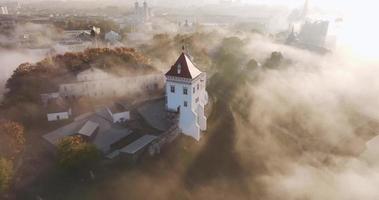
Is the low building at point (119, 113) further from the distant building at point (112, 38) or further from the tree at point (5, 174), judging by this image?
the distant building at point (112, 38)

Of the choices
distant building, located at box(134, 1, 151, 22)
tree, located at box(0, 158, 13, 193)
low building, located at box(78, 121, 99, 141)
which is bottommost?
tree, located at box(0, 158, 13, 193)

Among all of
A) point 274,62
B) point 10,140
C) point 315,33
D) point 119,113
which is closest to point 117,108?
point 119,113

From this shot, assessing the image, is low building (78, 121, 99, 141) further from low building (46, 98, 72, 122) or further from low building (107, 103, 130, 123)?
low building (46, 98, 72, 122)

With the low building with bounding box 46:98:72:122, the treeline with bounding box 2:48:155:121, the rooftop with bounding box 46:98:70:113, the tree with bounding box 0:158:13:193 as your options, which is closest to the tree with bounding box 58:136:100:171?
the tree with bounding box 0:158:13:193

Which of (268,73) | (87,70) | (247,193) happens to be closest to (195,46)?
(268,73)

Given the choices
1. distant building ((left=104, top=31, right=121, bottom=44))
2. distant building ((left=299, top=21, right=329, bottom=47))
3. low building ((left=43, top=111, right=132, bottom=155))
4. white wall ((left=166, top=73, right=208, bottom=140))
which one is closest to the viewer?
low building ((left=43, top=111, right=132, bottom=155))

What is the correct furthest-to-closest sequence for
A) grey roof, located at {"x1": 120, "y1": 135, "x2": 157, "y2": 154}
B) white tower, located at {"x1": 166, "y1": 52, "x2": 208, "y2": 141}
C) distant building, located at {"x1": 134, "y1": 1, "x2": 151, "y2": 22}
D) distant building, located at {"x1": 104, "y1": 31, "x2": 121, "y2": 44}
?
1. distant building, located at {"x1": 134, "y1": 1, "x2": 151, "y2": 22}
2. distant building, located at {"x1": 104, "y1": 31, "x2": 121, "y2": 44}
3. white tower, located at {"x1": 166, "y1": 52, "x2": 208, "y2": 141}
4. grey roof, located at {"x1": 120, "y1": 135, "x2": 157, "y2": 154}

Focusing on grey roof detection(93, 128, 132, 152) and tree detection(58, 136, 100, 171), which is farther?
grey roof detection(93, 128, 132, 152)
